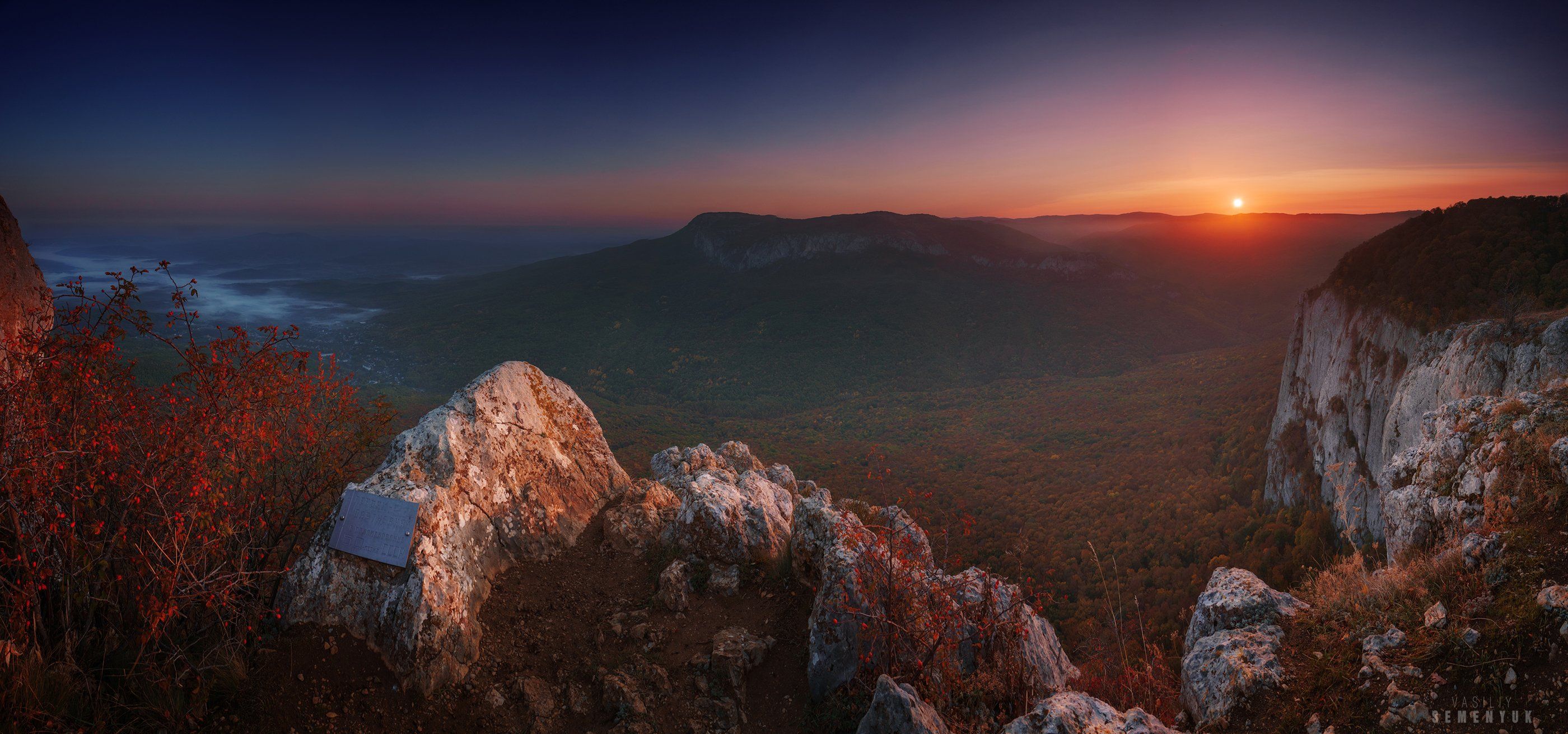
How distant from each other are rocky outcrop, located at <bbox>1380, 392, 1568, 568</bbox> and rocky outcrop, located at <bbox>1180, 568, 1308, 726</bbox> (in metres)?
1.92

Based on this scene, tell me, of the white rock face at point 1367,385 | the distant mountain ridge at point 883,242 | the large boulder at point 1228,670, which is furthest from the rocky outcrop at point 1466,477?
the distant mountain ridge at point 883,242

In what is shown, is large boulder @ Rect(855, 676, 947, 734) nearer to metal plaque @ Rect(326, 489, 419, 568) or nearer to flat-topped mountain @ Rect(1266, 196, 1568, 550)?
metal plaque @ Rect(326, 489, 419, 568)

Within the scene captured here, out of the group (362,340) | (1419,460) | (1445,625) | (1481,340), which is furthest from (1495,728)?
(362,340)

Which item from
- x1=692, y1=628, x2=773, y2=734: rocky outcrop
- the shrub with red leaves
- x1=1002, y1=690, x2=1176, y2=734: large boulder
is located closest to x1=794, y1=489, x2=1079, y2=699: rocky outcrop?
x1=692, y1=628, x2=773, y2=734: rocky outcrop

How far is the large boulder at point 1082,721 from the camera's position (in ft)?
21.6

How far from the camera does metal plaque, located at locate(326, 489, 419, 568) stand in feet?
27.1

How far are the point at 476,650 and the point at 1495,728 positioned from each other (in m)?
11.3

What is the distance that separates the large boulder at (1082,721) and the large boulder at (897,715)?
Result: 3.27 feet

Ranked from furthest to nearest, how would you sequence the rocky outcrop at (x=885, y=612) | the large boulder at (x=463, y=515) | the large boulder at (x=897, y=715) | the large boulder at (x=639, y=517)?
the large boulder at (x=639, y=517) < the rocky outcrop at (x=885, y=612) < the large boulder at (x=463, y=515) < the large boulder at (x=897, y=715)

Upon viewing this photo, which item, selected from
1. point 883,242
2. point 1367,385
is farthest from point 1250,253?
point 1367,385

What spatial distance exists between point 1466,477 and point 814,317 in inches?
4200

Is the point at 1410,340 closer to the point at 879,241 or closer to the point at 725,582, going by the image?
the point at 725,582

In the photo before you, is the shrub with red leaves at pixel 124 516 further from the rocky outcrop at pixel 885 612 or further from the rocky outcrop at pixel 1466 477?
the rocky outcrop at pixel 1466 477

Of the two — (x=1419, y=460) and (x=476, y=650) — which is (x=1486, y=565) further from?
(x=476, y=650)
